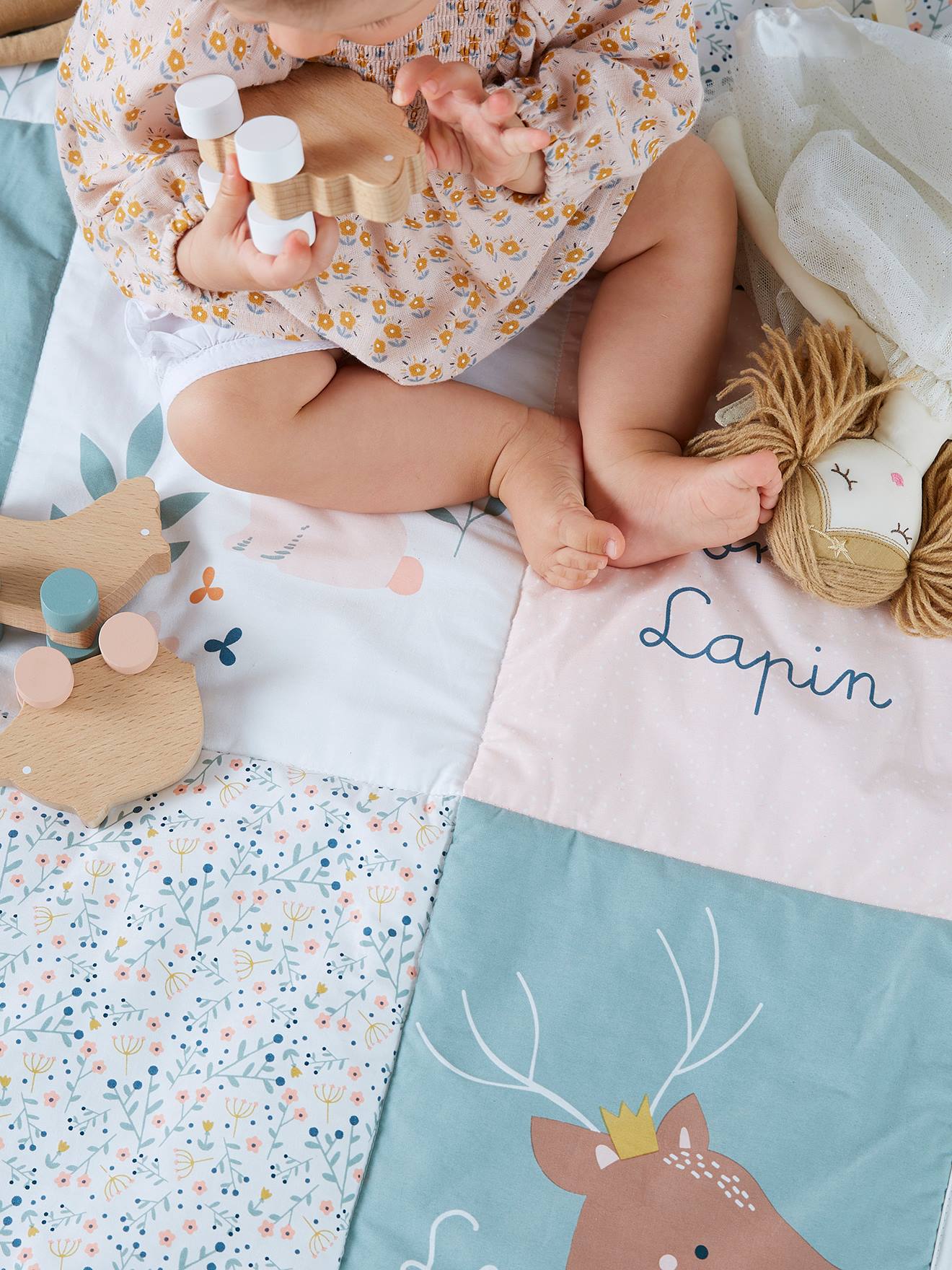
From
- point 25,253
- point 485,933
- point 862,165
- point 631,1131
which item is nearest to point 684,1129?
point 631,1131

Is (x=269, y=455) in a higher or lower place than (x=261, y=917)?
higher

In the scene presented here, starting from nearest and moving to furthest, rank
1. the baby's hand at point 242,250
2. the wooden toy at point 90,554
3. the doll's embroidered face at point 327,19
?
the doll's embroidered face at point 327,19 → the baby's hand at point 242,250 → the wooden toy at point 90,554

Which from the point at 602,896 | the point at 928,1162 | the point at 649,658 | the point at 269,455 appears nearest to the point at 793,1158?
the point at 928,1162

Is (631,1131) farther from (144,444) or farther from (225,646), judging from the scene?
(144,444)

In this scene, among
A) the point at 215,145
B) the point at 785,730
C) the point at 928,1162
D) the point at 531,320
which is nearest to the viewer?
the point at 215,145

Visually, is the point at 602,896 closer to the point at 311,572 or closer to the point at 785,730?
the point at 785,730

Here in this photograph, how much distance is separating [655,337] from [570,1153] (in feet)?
2.00

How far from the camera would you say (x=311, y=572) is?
0.87 m

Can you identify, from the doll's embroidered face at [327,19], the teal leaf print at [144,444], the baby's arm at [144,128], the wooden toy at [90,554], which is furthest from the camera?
the teal leaf print at [144,444]

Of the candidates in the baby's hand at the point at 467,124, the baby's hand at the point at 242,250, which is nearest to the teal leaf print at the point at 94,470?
the baby's hand at the point at 242,250

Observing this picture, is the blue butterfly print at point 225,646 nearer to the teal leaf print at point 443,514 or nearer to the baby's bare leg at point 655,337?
the teal leaf print at point 443,514

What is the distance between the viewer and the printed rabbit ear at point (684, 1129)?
2.24ft

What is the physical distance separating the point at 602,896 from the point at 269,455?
0.41 metres

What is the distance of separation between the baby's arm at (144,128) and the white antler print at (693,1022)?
1.75 feet
